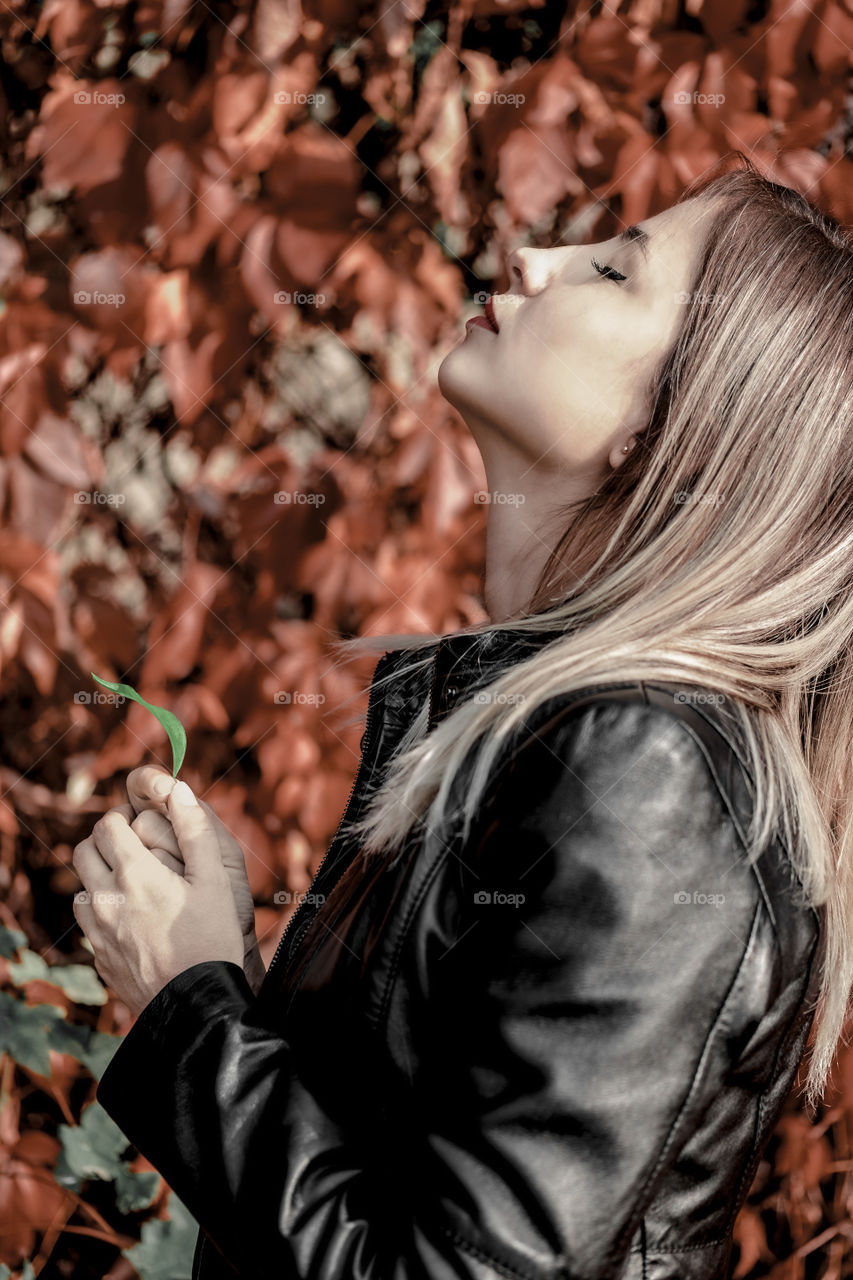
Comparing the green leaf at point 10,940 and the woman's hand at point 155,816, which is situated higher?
the woman's hand at point 155,816

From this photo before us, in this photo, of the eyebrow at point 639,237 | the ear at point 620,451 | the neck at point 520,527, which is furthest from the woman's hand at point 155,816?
the eyebrow at point 639,237

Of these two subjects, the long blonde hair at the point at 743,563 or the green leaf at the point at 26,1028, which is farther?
the green leaf at the point at 26,1028

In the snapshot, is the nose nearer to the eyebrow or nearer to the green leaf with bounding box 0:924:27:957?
the eyebrow

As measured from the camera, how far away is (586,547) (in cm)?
83

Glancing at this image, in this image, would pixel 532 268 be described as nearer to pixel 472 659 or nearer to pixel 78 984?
pixel 472 659

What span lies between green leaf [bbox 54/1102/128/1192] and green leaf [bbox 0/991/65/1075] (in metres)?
0.09

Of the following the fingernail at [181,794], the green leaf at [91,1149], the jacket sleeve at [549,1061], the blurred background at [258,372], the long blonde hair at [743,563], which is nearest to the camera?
the jacket sleeve at [549,1061]

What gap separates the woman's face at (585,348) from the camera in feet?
2.69

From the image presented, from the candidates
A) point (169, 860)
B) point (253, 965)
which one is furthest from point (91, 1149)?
point (169, 860)

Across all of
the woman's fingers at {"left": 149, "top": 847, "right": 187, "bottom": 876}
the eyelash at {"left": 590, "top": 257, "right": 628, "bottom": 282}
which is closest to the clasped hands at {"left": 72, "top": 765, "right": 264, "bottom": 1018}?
the woman's fingers at {"left": 149, "top": 847, "right": 187, "bottom": 876}

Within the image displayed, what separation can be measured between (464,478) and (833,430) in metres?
0.56

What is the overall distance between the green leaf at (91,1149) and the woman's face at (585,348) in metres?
1.01

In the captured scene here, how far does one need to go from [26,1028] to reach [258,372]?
87 centimetres

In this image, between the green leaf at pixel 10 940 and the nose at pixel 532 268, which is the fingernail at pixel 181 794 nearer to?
the nose at pixel 532 268
